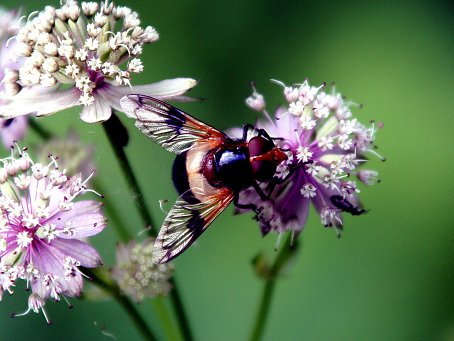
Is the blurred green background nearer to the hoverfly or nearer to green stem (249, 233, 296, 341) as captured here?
green stem (249, 233, 296, 341)

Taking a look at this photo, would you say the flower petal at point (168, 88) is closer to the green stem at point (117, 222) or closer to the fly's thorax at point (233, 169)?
the fly's thorax at point (233, 169)

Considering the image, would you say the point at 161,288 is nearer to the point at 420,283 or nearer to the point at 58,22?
the point at 58,22

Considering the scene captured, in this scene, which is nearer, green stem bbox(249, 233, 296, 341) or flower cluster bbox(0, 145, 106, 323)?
flower cluster bbox(0, 145, 106, 323)

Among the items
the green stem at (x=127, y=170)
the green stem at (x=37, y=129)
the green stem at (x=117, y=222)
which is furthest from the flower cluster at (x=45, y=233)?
the green stem at (x=37, y=129)

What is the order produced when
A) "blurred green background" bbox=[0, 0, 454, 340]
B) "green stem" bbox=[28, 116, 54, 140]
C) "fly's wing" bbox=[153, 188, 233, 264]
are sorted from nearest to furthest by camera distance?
"fly's wing" bbox=[153, 188, 233, 264] < "green stem" bbox=[28, 116, 54, 140] < "blurred green background" bbox=[0, 0, 454, 340]

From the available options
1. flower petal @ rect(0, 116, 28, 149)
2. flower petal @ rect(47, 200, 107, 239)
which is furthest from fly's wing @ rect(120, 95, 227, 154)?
flower petal @ rect(0, 116, 28, 149)

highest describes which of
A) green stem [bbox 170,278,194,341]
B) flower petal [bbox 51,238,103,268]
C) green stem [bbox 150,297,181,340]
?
flower petal [bbox 51,238,103,268]

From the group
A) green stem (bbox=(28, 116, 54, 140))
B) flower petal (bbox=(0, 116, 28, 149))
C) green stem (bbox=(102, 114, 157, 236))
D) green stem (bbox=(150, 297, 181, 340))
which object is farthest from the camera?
green stem (bbox=(28, 116, 54, 140))

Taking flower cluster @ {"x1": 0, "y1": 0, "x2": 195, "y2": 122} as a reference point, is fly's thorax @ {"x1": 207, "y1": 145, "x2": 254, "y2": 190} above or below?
below
